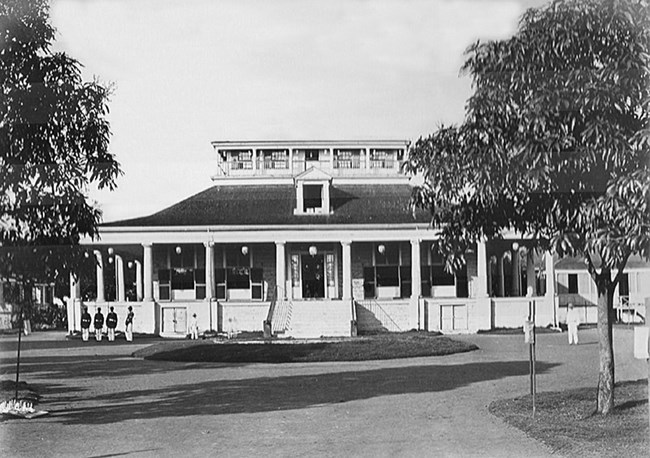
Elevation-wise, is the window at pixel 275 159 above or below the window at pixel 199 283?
above

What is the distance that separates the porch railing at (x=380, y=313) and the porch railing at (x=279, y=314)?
3.00 m

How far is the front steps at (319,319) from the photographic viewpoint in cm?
3428

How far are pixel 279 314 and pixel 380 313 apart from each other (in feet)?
13.4

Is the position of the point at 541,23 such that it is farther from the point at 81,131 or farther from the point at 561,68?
the point at 81,131

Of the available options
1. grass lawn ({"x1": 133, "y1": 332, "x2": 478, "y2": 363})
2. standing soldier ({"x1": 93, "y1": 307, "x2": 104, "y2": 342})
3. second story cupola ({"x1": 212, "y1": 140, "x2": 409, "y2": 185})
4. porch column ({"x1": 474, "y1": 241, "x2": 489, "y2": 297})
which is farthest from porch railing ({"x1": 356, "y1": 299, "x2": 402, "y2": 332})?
standing soldier ({"x1": 93, "y1": 307, "x2": 104, "y2": 342})

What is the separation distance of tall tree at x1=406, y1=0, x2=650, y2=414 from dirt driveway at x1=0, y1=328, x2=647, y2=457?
2.45 meters

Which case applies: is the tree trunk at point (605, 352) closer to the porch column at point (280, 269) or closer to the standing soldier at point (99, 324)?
the standing soldier at point (99, 324)

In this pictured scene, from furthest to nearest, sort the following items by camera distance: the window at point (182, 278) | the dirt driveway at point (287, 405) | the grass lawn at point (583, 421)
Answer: the window at point (182, 278), the dirt driveway at point (287, 405), the grass lawn at point (583, 421)

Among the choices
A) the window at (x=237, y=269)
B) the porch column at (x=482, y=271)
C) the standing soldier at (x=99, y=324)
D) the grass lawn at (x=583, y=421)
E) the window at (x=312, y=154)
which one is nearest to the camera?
the grass lawn at (x=583, y=421)

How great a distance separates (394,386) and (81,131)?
699cm

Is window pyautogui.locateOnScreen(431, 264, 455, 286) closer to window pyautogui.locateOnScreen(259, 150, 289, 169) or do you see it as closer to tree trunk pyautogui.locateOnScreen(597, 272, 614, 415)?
window pyautogui.locateOnScreen(259, 150, 289, 169)

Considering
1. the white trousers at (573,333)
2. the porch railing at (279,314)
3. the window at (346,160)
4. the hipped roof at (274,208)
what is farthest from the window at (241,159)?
the white trousers at (573,333)

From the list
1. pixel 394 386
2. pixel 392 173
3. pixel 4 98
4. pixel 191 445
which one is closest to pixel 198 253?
pixel 392 173

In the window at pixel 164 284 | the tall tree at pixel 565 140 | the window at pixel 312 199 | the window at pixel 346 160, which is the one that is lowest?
the window at pixel 164 284
